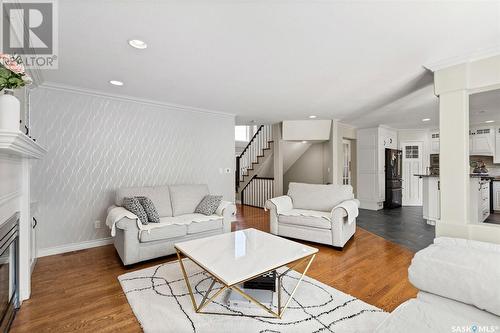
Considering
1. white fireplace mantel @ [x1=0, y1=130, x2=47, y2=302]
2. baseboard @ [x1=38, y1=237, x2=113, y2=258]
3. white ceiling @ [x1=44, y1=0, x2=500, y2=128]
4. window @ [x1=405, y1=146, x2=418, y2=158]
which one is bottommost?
baseboard @ [x1=38, y1=237, x2=113, y2=258]

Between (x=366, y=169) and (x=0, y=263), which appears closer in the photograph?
(x=0, y=263)

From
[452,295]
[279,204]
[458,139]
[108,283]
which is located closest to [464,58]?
[458,139]

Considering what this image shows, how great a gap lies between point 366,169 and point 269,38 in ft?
18.7

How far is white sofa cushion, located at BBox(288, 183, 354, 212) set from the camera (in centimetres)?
400

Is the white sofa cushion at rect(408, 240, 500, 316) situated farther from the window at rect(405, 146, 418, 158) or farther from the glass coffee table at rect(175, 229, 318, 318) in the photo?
the window at rect(405, 146, 418, 158)

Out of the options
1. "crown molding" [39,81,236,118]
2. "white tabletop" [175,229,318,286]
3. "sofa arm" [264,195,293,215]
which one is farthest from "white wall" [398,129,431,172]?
"white tabletop" [175,229,318,286]

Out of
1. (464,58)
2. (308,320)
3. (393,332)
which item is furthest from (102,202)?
(464,58)

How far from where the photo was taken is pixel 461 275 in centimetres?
116

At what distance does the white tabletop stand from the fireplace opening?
1235 millimetres

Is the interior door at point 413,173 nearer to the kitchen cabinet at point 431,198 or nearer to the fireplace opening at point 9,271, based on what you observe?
the kitchen cabinet at point 431,198

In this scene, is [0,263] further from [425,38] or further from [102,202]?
[425,38]

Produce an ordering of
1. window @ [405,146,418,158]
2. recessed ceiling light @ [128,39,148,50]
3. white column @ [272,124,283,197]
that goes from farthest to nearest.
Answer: window @ [405,146,418,158], white column @ [272,124,283,197], recessed ceiling light @ [128,39,148,50]

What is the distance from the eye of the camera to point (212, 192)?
4918mm

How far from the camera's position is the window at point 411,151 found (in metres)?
7.18
